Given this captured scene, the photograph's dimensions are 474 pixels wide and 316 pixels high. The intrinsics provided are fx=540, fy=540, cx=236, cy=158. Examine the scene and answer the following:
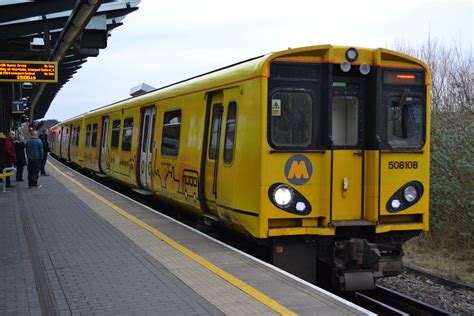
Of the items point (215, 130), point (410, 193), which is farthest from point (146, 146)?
point (410, 193)

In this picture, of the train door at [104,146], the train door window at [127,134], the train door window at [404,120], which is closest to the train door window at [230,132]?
the train door window at [404,120]

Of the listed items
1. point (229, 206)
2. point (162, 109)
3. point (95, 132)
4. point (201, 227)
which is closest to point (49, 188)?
point (95, 132)

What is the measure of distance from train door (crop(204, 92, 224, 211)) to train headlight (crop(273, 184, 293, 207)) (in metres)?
1.39

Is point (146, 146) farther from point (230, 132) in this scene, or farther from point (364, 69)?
point (364, 69)

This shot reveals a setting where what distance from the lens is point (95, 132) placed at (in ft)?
62.8

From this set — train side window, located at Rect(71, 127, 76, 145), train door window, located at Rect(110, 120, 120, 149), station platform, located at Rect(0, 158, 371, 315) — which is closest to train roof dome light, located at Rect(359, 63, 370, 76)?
station platform, located at Rect(0, 158, 371, 315)

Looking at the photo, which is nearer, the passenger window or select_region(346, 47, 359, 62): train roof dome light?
select_region(346, 47, 359, 62): train roof dome light

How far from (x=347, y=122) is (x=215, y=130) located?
197 centimetres

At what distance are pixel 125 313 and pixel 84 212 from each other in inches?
257

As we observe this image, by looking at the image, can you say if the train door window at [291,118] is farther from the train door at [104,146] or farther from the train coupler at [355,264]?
the train door at [104,146]

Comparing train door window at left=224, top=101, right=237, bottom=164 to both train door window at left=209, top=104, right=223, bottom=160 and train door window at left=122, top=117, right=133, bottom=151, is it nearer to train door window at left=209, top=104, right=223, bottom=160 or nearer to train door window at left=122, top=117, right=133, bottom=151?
train door window at left=209, top=104, right=223, bottom=160

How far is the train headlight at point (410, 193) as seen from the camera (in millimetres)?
6961

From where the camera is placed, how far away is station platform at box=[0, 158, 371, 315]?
195 inches

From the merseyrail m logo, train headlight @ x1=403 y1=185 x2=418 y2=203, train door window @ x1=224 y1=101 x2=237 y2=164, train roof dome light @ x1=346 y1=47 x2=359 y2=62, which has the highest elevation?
train roof dome light @ x1=346 y1=47 x2=359 y2=62
